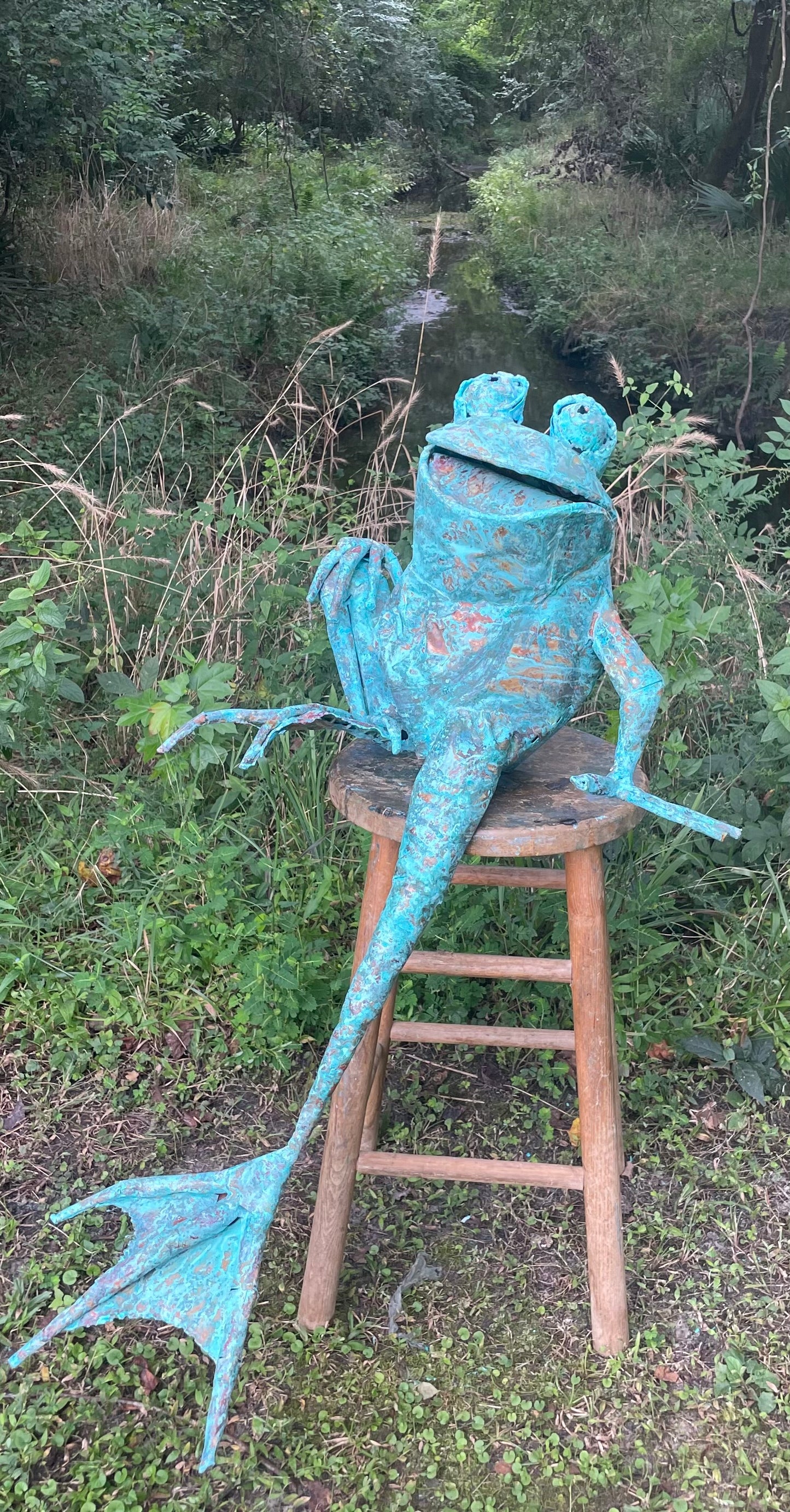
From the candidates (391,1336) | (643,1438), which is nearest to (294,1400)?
(391,1336)

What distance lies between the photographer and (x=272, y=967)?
6.85 feet

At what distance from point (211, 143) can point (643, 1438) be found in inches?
301

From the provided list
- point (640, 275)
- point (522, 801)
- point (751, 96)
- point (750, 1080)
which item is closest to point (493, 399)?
point (522, 801)

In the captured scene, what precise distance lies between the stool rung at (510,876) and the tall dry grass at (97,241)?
5557 mm

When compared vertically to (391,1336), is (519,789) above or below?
above

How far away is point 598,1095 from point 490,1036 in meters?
0.28

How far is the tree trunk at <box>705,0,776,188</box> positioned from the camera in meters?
6.42

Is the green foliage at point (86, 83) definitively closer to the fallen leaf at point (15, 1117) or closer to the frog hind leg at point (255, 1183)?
the fallen leaf at point (15, 1117)

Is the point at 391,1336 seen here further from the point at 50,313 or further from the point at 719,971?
the point at 50,313

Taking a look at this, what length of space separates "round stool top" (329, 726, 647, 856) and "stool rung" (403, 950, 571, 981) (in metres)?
0.30

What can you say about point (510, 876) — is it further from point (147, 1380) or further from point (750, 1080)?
point (147, 1380)

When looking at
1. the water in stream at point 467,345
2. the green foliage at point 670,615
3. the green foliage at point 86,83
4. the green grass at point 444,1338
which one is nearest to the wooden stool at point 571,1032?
the green grass at point 444,1338

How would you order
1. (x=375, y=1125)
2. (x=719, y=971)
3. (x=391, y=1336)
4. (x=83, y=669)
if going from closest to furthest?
(x=391, y=1336) → (x=375, y=1125) → (x=719, y=971) → (x=83, y=669)

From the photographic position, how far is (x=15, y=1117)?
6.70ft
